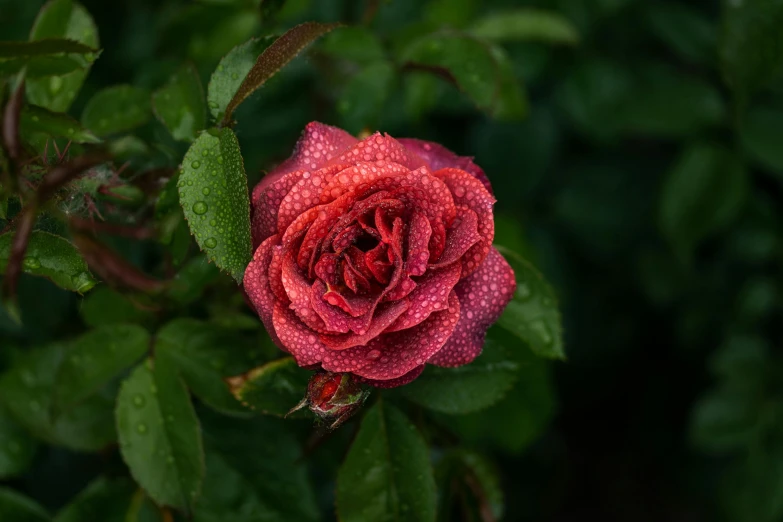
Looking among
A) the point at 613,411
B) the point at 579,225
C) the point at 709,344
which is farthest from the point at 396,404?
the point at 613,411

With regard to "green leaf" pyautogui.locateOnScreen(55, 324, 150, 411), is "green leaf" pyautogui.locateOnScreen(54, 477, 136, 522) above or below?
below

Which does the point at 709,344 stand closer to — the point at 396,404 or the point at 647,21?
the point at 647,21

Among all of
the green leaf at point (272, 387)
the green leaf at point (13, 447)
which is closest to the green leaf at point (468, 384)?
the green leaf at point (272, 387)

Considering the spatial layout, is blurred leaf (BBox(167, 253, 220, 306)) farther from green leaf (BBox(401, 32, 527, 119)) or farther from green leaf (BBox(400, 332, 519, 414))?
green leaf (BBox(401, 32, 527, 119))

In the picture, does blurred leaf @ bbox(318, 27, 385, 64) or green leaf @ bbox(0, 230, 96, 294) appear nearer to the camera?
green leaf @ bbox(0, 230, 96, 294)

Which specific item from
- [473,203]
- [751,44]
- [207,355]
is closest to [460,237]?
[473,203]

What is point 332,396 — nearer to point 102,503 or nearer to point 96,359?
point 96,359

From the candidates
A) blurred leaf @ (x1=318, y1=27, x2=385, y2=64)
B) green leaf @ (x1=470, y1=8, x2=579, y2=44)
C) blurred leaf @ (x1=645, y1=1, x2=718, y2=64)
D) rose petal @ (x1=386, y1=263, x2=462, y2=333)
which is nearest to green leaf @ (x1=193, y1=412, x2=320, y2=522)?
rose petal @ (x1=386, y1=263, x2=462, y2=333)
